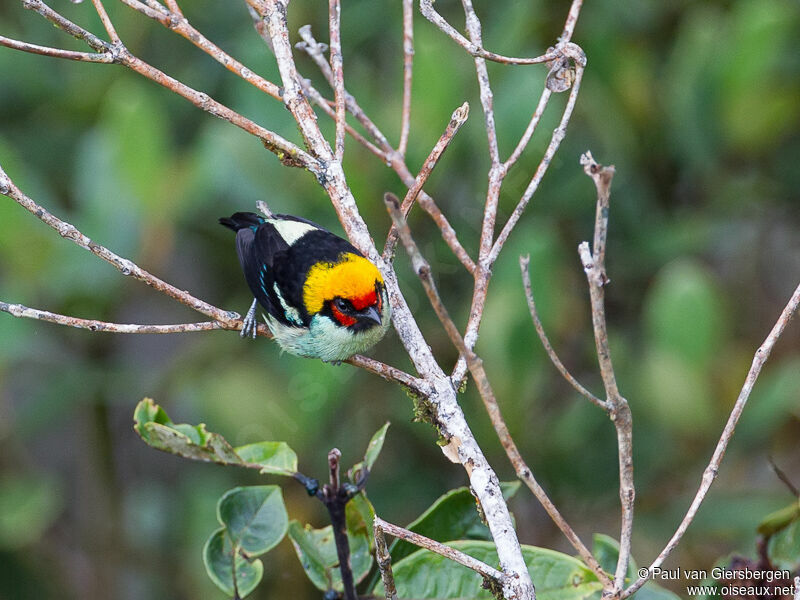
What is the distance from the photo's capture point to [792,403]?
2.76m

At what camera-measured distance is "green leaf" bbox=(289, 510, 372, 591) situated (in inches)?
68.3

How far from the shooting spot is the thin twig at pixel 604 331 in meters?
1.24

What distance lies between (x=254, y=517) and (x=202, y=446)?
0.67 ft

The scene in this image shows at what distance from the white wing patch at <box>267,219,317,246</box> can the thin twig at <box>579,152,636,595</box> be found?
5.36 feet

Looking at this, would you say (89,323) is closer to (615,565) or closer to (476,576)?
(476,576)

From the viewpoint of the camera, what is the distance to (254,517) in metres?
1.81

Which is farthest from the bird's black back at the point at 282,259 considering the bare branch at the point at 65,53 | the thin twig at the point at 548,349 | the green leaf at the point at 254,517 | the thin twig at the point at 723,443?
the thin twig at the point at 723,443

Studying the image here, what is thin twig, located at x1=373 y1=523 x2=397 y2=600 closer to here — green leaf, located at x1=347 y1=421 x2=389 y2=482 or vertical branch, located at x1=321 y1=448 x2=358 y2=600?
vertical branch, located at x1=321 y1=448 x2=358 y2=600

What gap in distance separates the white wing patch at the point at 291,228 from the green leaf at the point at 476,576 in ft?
4.56

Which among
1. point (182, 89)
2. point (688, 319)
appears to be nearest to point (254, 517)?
point (182, 89)

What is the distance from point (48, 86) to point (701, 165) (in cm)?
246

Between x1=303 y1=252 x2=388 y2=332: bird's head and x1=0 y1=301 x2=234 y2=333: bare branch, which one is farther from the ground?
x1=303 y1=252 x2=388 y2=332: bird's head

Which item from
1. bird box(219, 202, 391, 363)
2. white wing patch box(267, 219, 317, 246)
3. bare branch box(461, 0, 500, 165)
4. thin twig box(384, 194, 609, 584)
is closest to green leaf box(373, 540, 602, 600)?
thin twig box(384, 194, 609, 584)

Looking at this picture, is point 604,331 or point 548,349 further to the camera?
point 548,349
